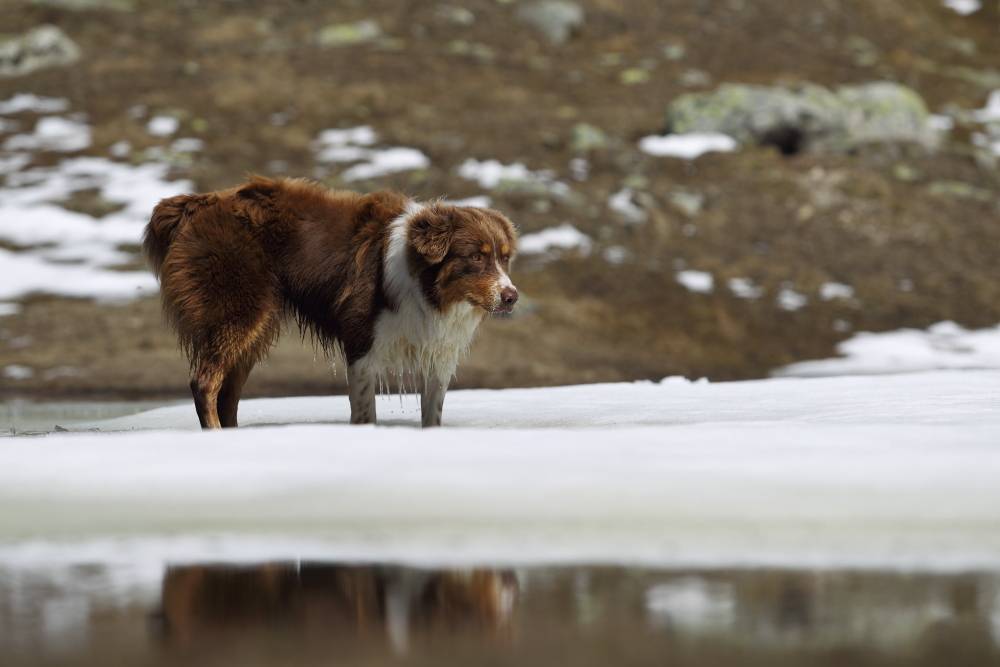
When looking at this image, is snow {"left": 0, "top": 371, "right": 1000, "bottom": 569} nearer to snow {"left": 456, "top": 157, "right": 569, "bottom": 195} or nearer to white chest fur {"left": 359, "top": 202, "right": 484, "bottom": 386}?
white chest fur {"left": 359, "top": 202, "right": 484, "bottom": 386}

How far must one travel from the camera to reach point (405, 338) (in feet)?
25.0

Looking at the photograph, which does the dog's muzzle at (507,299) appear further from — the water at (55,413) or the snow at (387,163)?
the snow at (387,163)

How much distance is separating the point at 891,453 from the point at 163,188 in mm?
19805

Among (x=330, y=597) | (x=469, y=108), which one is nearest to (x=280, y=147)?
(x=469, y=108)

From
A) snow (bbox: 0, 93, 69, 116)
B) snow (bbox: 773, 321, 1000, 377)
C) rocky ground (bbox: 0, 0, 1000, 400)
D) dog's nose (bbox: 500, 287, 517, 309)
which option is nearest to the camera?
dog's nose (bbox: 500, 287, 517, 309)

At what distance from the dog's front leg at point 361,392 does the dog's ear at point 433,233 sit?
981 millimetres

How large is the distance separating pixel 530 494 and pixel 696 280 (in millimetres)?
15687

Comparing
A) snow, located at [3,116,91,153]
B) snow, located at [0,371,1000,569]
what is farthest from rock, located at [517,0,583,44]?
snow, located at [0,371,1000,569]

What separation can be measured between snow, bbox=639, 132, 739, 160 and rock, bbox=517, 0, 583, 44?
8.73 meters

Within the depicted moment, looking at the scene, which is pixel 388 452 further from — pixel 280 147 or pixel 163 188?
pixel 280 147

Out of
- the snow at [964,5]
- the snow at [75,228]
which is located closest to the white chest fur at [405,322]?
the snow at [75,228]

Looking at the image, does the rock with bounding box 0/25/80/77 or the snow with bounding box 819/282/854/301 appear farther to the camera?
the rock with bounding box 0/25/80/77

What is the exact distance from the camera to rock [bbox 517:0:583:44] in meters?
32.6

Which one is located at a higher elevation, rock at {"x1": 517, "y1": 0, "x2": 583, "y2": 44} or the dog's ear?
rock at {"x1": 517, "y1": 0, "x2": 583, "y2": 44}
